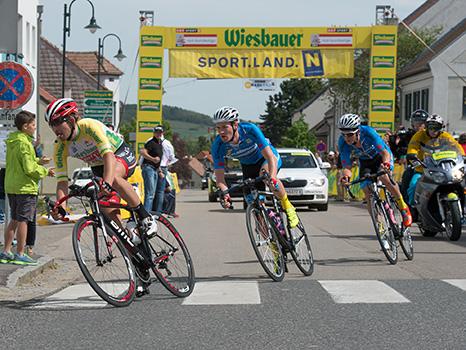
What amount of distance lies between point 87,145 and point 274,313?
218 centimetres

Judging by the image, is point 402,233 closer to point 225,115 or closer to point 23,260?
point 225,115

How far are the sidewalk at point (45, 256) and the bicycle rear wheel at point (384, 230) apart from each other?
3790 millimetres

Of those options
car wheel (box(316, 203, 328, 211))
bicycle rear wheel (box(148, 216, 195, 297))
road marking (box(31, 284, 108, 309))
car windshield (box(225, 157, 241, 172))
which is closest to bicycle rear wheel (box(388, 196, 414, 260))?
bicycle rear wheel (box(148, 216, 195, 297))

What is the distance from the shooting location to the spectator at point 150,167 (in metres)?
20.6

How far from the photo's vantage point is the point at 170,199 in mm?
23016

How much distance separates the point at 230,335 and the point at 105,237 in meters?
1.88

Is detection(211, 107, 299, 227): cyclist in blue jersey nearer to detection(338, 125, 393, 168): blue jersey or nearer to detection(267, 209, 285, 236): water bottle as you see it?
detection(267, 209, 285, 236): water bottle

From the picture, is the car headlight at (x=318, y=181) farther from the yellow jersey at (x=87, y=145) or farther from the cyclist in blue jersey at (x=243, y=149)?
the yellow jersey at (x=87, y=145)

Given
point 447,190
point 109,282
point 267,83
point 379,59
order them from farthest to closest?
1. point 267,83
2. point 379,59
3. point 447,190
4. point 109,282

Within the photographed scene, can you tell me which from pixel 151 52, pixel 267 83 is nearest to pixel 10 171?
pixel 151 52

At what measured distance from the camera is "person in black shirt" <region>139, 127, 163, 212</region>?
67.5ft

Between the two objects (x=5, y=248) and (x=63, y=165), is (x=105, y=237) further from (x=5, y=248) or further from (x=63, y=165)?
(x=5, y=248)

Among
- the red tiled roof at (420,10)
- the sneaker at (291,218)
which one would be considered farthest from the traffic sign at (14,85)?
the red tiled roof at (420,10)

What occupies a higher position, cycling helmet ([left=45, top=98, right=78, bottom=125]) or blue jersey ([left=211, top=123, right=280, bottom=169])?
cycling helmet ([left=45, top=98, right=78, bottom=125])
